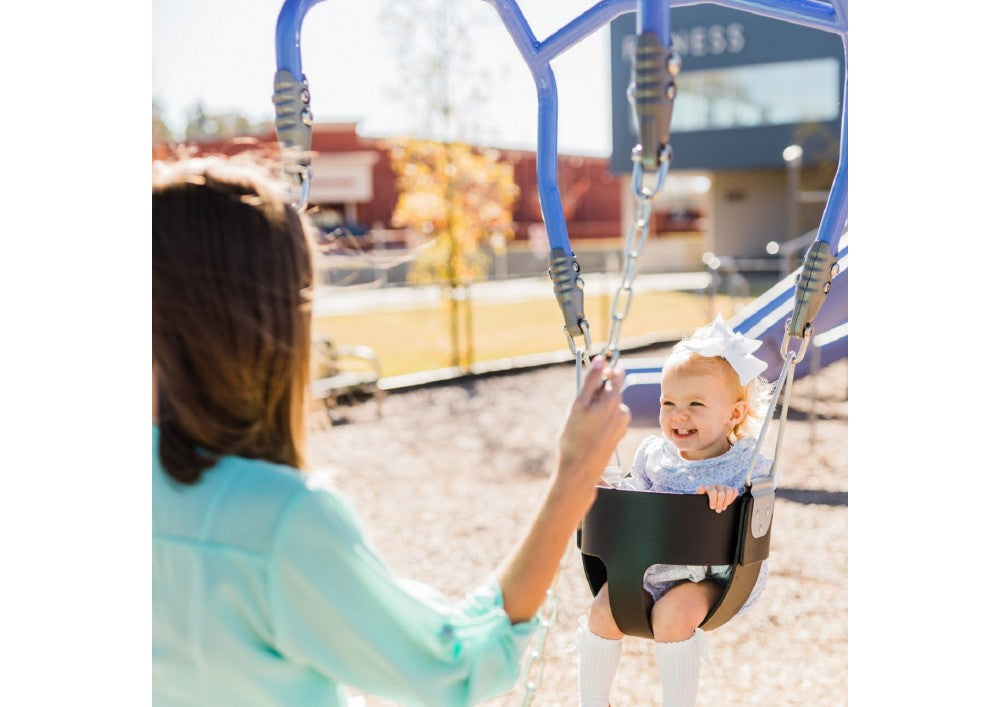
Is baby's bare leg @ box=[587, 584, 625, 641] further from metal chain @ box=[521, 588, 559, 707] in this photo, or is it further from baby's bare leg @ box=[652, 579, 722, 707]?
metal chain @ box=[521, 588, 559, 707]

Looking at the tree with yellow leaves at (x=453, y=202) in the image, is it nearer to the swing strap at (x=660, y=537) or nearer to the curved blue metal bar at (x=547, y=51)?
the curved blue metal bar at (x=547, y=51)

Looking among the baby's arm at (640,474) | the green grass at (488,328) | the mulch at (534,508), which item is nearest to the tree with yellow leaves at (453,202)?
the green grass at (488,328)

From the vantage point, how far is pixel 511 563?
1.14 meters

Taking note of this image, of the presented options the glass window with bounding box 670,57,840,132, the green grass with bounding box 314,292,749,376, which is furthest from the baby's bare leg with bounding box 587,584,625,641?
the glass window with bounding box 670,57,840,132

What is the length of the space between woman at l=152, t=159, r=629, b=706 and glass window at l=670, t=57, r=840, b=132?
55.8ft

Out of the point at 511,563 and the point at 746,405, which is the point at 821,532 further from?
the point at 511,563

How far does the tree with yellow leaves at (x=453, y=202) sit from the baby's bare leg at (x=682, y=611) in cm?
691

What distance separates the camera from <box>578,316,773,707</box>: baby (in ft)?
6.61

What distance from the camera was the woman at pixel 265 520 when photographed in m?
1.05

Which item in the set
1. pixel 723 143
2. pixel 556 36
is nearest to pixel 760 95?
pixel 723 143

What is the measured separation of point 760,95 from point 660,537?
717 inches

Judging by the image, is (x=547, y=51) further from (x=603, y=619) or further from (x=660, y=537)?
(x=603, y=619)
